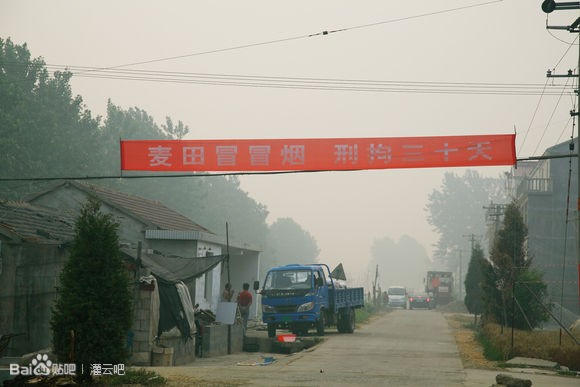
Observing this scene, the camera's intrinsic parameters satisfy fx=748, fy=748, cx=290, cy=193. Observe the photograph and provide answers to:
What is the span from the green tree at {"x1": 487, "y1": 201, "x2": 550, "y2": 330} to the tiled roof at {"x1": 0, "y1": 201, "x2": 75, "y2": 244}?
14.7 metres

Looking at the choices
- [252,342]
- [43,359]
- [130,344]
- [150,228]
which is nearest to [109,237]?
[43,359]

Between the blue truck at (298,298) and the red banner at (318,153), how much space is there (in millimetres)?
8355

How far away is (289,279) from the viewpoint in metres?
26.9

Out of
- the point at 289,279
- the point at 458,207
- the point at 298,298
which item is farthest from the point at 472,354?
the point at 458,207

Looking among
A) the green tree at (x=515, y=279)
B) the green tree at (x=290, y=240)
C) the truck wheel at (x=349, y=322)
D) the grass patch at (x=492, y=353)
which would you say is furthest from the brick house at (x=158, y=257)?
the green tree at (x=290, y=240)

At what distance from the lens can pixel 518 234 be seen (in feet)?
93.4

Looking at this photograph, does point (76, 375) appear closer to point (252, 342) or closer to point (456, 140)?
point (456, 140)

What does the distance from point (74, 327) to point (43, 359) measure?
2.31 m

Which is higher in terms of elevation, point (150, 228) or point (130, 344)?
point (150, 228)

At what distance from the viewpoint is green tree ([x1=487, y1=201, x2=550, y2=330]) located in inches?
1025

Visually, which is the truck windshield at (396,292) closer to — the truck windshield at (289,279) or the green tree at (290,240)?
the truck windshield at (289,279)

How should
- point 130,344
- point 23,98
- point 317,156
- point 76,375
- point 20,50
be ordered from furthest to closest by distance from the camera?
point 20,50, point 23,98, point 317,156, point 130,344, point 76,375

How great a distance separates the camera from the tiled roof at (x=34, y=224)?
65.1 feet

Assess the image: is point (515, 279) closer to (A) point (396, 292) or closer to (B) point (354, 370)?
(B) point (354, 370)
